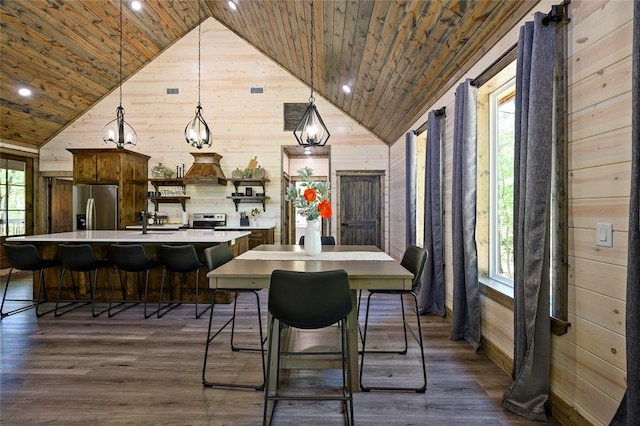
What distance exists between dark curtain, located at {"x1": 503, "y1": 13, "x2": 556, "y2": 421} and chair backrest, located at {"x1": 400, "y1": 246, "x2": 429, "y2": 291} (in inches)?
24.1

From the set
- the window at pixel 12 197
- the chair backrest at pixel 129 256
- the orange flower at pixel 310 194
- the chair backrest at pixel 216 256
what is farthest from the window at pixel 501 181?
the window at pixel 12 197

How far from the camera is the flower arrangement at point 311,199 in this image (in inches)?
103

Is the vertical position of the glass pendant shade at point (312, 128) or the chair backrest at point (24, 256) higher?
the glass pendant shade at point (312, 128)

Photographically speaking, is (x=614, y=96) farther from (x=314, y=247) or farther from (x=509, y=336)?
(x=314, y=247)

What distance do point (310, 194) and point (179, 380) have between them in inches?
65.1

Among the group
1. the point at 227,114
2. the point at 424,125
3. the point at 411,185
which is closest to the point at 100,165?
the point at 227,114

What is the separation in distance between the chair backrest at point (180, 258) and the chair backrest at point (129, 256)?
0.83ft

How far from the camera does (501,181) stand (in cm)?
306

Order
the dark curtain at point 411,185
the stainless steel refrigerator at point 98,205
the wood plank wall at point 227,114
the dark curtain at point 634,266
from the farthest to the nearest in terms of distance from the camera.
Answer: the wood plank wall at point 227,114
the stainless steel refrigerator at point 98,205
the dark curtain at point 411,185
the dark curtain at point 634,266

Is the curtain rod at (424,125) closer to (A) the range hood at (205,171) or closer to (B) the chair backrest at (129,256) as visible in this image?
(B) the chair backrest at (129,256)

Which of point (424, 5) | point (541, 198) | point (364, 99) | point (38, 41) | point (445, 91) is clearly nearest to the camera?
point (541, 198)

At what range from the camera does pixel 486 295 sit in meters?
2.89

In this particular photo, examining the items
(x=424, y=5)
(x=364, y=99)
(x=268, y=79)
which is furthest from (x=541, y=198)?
(x=268, y=79)

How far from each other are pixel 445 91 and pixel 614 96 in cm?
235
